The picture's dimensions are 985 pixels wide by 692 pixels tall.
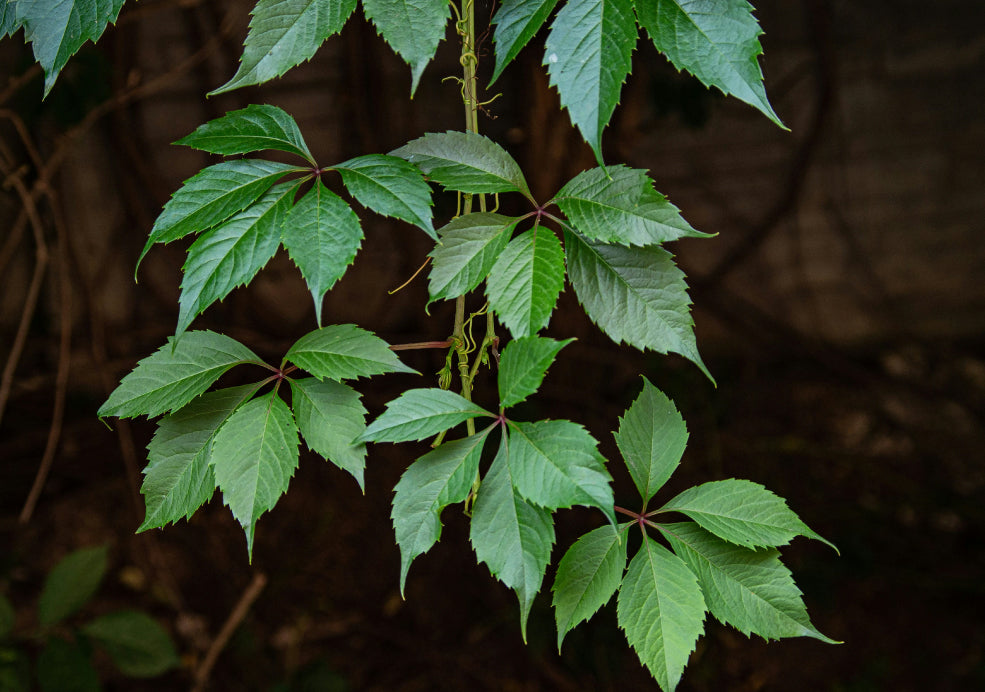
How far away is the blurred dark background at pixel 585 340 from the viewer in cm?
187

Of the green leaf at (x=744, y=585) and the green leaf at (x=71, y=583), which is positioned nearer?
the green leaf at (x=744, y=585)

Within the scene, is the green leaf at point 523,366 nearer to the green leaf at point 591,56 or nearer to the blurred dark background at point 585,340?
the green leaf at point 591,56

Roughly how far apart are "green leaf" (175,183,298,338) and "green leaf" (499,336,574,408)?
19cm

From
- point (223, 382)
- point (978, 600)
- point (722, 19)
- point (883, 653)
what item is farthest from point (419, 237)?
point (978, 600)

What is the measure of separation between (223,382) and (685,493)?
1572 millimetres

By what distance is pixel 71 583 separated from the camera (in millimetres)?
1411

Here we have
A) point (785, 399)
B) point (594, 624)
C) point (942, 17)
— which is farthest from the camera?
point (785, 399)

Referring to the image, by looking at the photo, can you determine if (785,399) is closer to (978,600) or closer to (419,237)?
(978,600)

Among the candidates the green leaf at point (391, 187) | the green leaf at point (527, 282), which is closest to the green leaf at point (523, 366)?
the green leaf at point (527, 282)

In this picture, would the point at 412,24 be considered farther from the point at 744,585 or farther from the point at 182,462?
the point at 744,585

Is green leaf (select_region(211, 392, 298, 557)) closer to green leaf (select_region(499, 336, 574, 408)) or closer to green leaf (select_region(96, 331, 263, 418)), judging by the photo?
green leaf (select_region(96, 331, 263, 418))

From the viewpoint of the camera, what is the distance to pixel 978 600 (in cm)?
207

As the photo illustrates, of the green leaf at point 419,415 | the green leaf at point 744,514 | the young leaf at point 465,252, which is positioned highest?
the young leaf at point 465,252

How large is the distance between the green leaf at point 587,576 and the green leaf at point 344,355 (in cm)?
20
